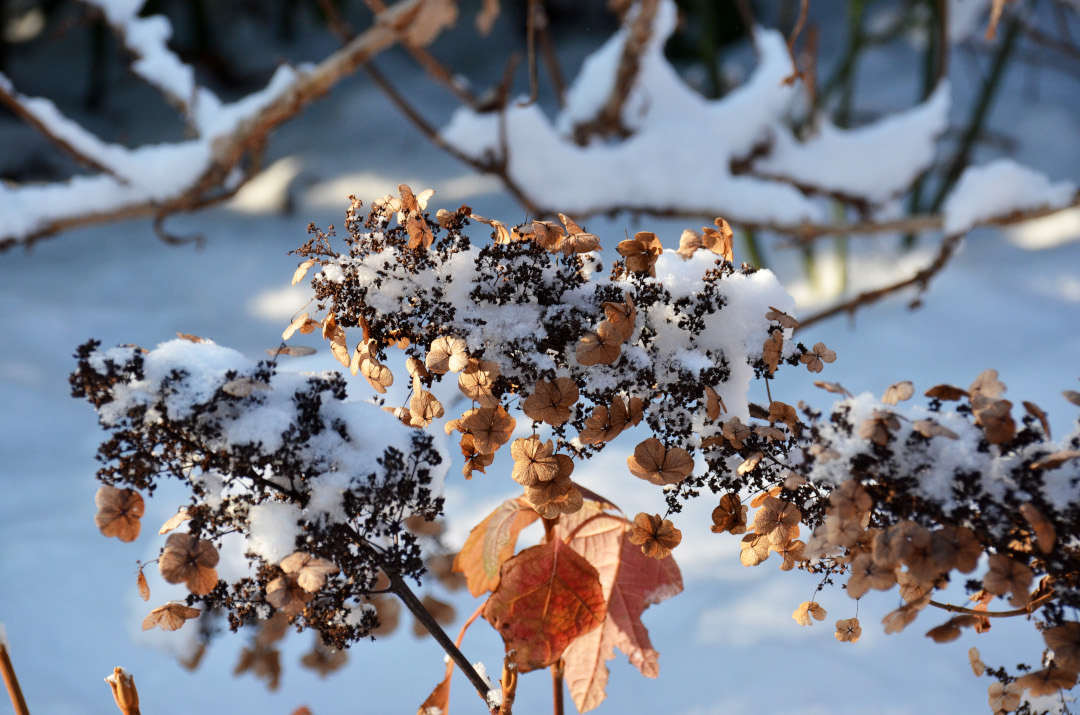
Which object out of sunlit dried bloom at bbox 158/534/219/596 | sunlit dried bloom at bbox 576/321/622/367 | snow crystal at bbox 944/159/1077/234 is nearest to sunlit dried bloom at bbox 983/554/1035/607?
sunlit dried bloom at bbox 576/321/622/367

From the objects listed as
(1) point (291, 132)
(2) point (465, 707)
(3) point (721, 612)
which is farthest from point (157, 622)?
(1) point (291, 132)

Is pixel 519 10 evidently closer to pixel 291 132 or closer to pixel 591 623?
pixel 291 132

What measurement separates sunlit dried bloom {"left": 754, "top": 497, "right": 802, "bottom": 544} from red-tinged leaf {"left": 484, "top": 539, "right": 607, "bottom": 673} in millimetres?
90

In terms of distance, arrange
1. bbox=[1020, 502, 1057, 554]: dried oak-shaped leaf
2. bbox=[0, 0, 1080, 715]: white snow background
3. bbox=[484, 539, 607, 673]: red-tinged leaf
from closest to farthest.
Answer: bbox=[1020, 502, 1057, 554]: dried oak-shaped leaf → bbox=[484, 539, 607, 673]: red-tinged leaf → bbox=[0, 0, 1080, 715]: white snow background

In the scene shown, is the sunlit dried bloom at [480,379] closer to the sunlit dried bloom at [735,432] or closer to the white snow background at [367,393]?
the sunlit dried bloom at [735,432]

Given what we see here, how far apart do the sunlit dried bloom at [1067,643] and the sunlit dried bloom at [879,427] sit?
8cm

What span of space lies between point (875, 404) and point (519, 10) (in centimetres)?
181

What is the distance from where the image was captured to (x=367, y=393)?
1.91ft

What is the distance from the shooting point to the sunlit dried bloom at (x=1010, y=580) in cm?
24

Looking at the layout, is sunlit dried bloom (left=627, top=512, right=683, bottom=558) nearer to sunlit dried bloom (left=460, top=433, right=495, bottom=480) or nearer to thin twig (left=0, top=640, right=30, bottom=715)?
sunlit dried bloom (left=460, top=433, right=495, bottom=480)

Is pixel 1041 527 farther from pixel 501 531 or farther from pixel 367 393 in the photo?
A: pixel 367 393

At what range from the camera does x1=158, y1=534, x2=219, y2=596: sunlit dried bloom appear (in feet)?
0.84

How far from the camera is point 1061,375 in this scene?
43.8 inches

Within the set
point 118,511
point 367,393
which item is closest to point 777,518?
point 118,511
